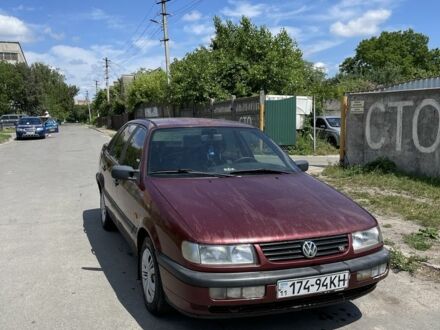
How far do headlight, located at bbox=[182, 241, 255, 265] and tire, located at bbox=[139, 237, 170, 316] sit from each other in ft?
1.97

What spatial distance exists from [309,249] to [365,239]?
→ 0.57 meters

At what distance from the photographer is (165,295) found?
3609 millimetres

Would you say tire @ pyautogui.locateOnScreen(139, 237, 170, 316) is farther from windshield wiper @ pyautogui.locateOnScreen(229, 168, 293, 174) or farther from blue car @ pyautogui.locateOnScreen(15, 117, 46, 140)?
blue car @ pyautogui.locateOnScreen(15, 117, 46, 140)

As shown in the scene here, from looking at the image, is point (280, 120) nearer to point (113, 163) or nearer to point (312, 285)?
point (113, 163)

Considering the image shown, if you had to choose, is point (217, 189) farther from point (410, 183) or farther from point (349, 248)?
point (410, 183)

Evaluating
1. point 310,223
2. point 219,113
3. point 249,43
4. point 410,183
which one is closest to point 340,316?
point 310,223

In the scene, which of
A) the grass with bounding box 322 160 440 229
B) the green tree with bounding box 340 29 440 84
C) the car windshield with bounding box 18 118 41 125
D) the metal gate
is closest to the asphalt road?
the grass with bounding box 322 160 440 229

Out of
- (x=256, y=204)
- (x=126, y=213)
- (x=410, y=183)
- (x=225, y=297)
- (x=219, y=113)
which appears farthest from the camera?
(x=219, y=113)

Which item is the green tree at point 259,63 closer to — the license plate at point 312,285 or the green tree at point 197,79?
the green tree at point 197,79

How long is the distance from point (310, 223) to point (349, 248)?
1.11ft

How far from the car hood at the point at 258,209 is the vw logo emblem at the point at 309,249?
0.06 meters

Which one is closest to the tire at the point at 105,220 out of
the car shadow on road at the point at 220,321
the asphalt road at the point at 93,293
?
the asphalt road at the point at 93,293

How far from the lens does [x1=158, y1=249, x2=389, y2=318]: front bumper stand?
3.18m

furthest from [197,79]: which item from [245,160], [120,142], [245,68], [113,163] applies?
[245,160]
